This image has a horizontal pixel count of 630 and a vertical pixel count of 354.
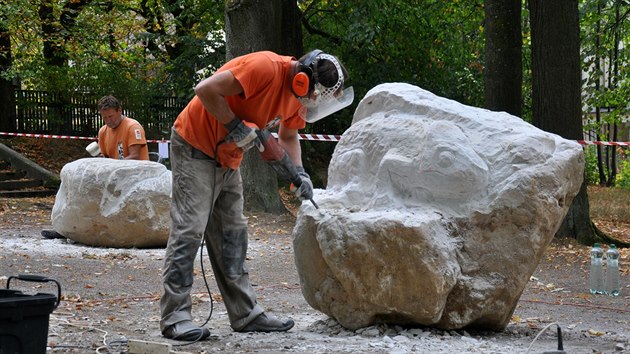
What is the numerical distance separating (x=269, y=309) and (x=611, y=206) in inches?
497

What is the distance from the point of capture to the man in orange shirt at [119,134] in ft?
33.9

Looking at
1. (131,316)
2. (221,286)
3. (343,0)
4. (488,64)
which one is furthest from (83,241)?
(343,0)

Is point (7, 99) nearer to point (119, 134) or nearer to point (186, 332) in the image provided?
point (119, 134)

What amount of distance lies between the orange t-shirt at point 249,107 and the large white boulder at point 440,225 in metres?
0.64

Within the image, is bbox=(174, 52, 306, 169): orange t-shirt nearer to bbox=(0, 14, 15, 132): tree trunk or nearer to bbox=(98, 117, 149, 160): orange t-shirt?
bbox=(98, 117, 149, 160): orange t-shirt

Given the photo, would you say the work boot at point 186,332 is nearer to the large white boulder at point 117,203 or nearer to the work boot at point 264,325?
the work boot at point 264,325

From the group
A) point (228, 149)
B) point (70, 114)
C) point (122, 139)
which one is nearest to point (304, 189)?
point (228, 149)

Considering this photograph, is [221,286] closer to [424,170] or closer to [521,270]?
[424,170]

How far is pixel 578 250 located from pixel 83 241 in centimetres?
597

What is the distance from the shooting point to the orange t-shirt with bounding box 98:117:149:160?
10.4 metres

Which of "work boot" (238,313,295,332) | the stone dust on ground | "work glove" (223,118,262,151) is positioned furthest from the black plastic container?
"work boot" (238,313,295,332)

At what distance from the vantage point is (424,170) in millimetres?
5594

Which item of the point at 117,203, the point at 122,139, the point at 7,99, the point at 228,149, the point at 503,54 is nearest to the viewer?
the point at 228,149

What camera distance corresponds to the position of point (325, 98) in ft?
17.8
